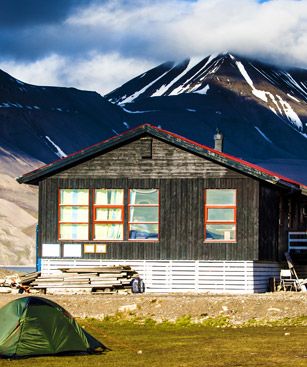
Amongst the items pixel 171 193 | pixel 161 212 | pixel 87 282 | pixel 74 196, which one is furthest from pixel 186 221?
pixel 87 282

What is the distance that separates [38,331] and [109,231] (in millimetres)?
21547

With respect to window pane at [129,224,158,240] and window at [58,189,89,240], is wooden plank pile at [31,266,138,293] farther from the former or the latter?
window at [58,189,89,240]

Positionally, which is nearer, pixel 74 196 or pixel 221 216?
pixel 221 216

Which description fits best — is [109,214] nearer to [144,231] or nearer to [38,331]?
[144,231]

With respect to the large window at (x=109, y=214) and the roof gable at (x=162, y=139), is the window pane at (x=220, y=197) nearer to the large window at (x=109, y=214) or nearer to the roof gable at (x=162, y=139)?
the roof gable at (x=162, y=139)

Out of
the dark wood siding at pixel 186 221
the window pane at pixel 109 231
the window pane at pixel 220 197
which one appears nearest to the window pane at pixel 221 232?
the dark wood siding at pixel 186 221

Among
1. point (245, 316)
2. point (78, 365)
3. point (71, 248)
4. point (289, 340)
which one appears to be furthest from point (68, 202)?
point (78, 365)

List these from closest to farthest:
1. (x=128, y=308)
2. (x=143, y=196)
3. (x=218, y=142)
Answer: (x=128, y=308) → (x=143, y=196) → (x=218, y=142)

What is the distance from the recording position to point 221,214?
1818 inches

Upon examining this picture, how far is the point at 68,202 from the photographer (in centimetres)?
4744

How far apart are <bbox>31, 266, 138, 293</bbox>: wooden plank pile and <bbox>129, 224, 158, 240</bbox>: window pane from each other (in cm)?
209

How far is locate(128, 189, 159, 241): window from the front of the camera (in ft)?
153

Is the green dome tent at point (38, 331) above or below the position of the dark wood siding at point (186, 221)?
below

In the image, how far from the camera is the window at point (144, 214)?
4669 cm
